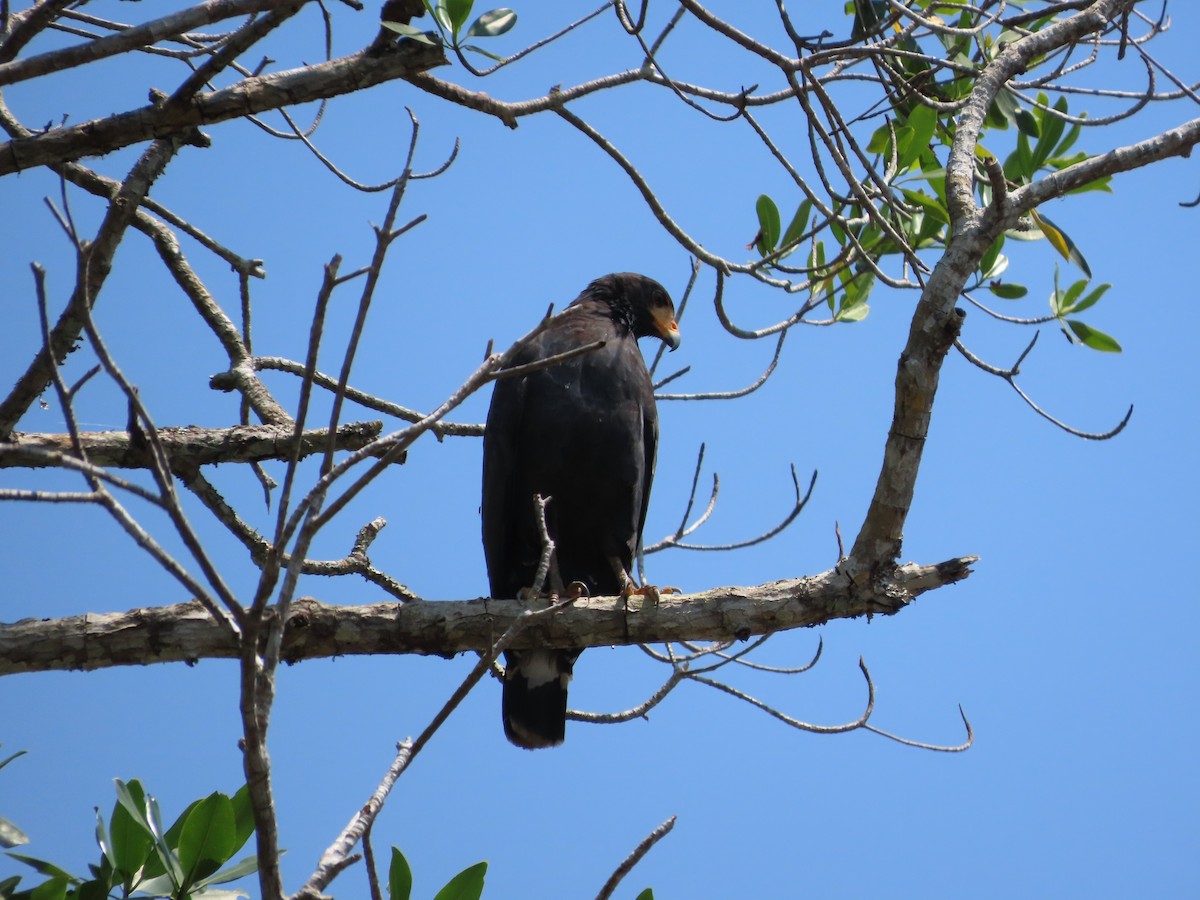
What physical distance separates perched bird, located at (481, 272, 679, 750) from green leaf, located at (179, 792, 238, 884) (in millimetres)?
1485

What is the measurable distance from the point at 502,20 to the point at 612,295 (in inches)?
82.7

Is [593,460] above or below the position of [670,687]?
above

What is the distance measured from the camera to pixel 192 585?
1638mm

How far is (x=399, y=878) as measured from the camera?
2830 millimetres

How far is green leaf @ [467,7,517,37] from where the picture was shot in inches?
125

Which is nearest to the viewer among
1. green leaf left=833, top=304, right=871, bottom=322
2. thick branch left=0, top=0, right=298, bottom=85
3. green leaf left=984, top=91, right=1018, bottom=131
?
thick branch left=0, top=0, right=298, bottom=85

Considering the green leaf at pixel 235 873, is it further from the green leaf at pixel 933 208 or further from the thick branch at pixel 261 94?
the green leaf at pixel 933 208

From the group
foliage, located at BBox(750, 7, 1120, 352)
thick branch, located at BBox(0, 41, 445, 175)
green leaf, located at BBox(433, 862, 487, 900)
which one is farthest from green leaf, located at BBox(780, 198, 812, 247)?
green leaf, located at BBox(433, 862, 487, 900)

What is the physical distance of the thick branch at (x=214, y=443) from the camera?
3373 mm

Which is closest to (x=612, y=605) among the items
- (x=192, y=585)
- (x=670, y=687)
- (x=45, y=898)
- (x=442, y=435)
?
(x=670, y=687)

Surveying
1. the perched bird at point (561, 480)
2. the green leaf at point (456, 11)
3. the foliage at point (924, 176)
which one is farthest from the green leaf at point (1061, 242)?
the green leaf at point (456, 11)

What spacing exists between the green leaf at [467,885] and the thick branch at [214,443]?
4.41ft

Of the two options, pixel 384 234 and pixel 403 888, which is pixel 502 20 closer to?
pixel 384 234

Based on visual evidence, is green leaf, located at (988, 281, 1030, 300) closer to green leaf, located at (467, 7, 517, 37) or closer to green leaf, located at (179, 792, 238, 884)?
green leaf, located at (467, 7, 517, 37)
